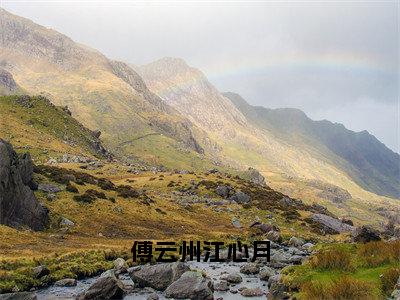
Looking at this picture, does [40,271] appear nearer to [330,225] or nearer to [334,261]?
[334,261]

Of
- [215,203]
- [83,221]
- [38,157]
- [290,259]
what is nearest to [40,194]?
[83,221]

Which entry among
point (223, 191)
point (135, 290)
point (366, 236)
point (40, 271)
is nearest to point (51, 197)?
point (40, 271)

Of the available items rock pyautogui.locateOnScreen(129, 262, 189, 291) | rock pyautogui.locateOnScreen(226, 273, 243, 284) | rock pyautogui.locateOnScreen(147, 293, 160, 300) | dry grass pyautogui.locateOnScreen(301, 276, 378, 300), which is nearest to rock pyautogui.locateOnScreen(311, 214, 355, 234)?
rock pyautogui.locateOnScreen(226, 273, 243, 284)

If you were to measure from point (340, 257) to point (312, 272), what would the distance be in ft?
7.10

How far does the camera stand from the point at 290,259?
47938 millimetres

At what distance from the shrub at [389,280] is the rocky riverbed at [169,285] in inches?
271

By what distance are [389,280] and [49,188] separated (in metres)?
53.7

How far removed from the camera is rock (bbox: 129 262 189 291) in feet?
113

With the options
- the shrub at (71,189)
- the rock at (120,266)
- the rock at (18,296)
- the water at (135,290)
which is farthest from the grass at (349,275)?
the shrub at (71,189)

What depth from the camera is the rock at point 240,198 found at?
10453cm

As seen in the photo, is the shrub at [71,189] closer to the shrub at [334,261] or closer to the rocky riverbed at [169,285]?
the rocky riverbed at [169,285]

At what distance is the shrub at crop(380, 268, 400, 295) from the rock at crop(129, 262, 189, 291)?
1628 cm

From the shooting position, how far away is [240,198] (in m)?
105

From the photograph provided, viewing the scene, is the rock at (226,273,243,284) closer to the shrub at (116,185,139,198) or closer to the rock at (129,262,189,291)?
the rock at (129,262,189,291)
